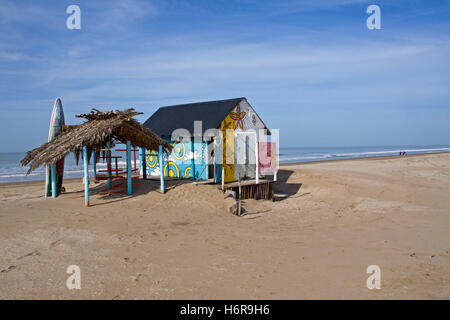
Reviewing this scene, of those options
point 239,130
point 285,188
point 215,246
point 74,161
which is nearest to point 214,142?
point 239,130

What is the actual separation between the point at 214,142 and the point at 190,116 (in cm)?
234

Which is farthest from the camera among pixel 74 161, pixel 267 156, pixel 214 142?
pixel 74 161

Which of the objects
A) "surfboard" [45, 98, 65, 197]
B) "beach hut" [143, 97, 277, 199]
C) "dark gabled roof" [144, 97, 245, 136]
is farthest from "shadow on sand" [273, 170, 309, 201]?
"surfboard" [45, 98, 65, 197]

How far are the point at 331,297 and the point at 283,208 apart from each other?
783cm

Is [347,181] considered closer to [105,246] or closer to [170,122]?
[170,122]

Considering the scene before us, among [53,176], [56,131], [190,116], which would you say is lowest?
[53,176]

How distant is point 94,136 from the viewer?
10562 millimetres

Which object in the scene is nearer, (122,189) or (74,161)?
(122,189)

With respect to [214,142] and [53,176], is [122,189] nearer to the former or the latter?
[53,176]

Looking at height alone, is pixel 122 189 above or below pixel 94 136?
below

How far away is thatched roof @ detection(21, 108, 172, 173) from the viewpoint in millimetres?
10633

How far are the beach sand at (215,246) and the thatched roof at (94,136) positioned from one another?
5.49 feet

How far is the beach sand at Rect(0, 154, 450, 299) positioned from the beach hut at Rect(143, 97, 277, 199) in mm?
1439

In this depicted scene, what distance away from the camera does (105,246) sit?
7.36m
